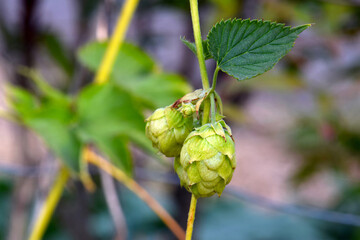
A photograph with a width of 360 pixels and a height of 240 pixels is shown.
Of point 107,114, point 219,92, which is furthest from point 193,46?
point 219,92

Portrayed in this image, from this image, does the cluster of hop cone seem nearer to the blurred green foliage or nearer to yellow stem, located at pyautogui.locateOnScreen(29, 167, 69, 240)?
the blurred green foliage

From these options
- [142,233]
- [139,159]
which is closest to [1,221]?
[142,233]

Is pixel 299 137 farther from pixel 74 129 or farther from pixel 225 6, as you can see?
pixel 74 129

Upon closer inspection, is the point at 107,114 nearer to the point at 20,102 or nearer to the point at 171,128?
the point at 20,102

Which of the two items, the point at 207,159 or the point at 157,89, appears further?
the point at 157,89

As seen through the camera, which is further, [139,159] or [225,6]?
[139,159]

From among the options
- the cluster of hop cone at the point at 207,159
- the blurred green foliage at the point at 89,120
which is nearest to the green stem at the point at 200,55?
the cluster of hop cone at the point at 207,159
